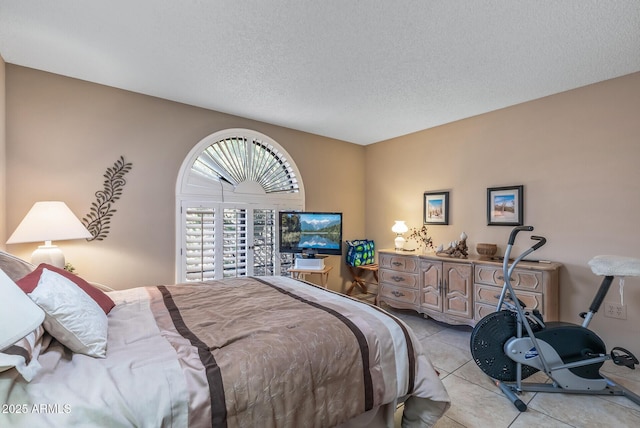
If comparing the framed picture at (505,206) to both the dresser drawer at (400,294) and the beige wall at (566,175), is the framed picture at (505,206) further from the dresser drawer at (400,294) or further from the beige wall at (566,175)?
the dresser drawer at (400,294)

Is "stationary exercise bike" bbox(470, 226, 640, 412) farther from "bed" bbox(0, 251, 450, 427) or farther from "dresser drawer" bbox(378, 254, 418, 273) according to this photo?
"dresser drawer" bbox(378, 254, 418, 273)

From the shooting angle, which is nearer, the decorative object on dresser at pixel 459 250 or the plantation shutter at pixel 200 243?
the plantation shutter at pixel 200 243

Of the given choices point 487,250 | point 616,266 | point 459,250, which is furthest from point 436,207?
point 616,266

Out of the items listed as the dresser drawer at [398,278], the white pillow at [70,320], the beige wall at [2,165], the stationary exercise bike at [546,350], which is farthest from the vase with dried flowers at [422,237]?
the beige wall at [2,165]

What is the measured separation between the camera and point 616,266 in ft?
6.69

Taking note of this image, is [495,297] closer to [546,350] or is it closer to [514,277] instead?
[514,277]

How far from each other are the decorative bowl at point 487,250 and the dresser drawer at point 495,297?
39 cm

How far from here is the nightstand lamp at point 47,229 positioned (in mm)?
2174

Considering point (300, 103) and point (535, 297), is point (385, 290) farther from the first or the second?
point (300, 103)

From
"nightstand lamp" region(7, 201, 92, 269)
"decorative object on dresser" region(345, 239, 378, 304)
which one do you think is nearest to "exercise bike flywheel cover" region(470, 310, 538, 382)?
"decorative object on dresser" region(345, 239, 378, 304)

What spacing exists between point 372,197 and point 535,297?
269 cm

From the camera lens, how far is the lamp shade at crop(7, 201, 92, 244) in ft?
7.11

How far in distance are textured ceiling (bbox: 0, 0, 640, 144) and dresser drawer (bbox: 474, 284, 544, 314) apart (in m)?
2.01

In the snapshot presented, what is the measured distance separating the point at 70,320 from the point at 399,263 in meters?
3.34
